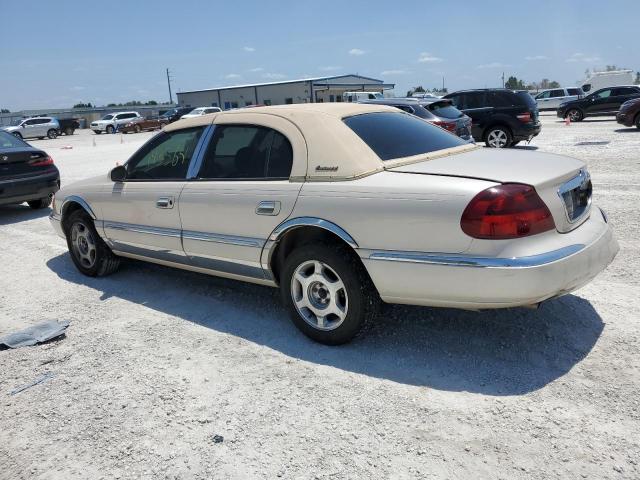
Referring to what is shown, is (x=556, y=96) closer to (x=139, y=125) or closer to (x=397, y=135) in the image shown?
(x=139, y=125)

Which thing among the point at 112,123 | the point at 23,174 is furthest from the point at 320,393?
the point at 112,123

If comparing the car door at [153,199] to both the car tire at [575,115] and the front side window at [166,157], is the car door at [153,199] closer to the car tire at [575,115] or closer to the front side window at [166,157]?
the front side window at [166,157]

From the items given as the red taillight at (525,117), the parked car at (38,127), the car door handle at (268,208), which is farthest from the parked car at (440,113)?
the parked car at (38,127)

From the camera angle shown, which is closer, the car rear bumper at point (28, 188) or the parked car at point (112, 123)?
the car rear bumper at point (28, 188)

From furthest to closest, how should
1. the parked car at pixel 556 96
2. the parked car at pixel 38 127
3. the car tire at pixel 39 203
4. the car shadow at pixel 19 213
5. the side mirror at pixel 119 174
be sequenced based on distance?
1. the parked car at pixel 38 127
2. the parked car at pixel 556 96
3. the car tire at pixel 39 203
4. the car shadow at pixel 19 213
5. the side mirror at pixel 119 174

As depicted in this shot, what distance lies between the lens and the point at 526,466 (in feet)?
7.84

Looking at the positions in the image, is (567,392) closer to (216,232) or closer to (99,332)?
(216,232)

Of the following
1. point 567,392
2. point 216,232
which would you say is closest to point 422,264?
point 567,392

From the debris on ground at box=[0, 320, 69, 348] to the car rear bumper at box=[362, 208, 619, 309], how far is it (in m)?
2.58

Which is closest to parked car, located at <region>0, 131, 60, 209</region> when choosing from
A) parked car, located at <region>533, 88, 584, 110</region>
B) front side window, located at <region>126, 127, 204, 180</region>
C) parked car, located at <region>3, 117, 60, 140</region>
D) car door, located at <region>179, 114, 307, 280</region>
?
front side window, located at <region>126, 127, 204, 180</region>

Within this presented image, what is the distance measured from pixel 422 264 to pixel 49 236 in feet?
21.2

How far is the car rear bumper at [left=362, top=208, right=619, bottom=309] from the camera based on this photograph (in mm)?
2852

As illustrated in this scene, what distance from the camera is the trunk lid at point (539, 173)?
3.05 m

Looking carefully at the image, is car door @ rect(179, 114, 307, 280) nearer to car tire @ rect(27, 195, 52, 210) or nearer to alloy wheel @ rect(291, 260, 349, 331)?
alloy wheel @ rect(291, 260, 349, 331)
